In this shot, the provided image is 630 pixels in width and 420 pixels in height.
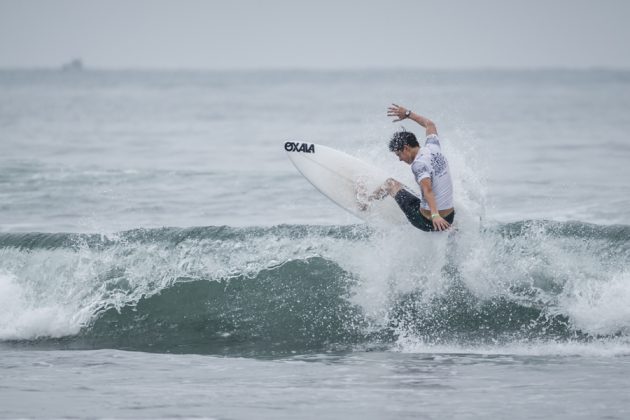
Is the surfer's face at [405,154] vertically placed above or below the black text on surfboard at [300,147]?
above

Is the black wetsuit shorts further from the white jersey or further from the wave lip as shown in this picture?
the wave lip

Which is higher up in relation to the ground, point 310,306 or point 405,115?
point 405,115

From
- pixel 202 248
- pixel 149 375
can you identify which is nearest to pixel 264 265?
pixel 202 248

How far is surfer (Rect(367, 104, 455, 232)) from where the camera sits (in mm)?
9539

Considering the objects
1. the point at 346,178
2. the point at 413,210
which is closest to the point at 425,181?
the point at 413,210

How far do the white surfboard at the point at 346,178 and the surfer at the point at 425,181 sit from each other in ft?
→ 2.00

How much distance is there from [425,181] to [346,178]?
210cm

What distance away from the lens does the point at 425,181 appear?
9516 millimetres

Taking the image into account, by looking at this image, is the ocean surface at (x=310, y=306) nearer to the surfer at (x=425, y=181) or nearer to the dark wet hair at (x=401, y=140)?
the surfer at (x=425, y=181)

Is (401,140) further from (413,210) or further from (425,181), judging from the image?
(413,210)

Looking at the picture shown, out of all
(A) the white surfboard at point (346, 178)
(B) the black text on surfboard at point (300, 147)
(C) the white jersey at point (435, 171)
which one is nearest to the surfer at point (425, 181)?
(C) the white jersey at point (435, 171)

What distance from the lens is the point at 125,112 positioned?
5066 centimetres

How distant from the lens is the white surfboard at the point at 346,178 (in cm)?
1102

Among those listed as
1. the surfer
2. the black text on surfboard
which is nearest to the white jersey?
the surfer
